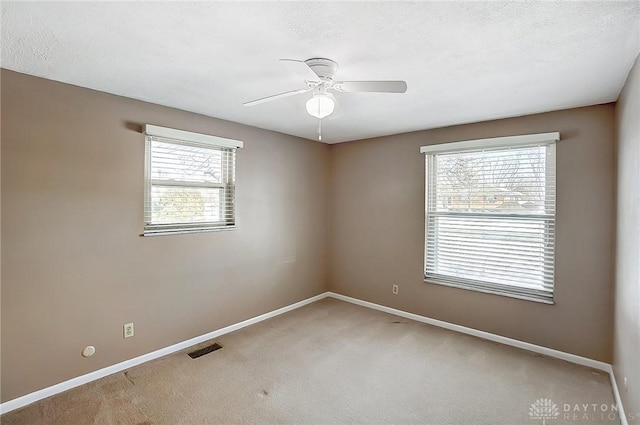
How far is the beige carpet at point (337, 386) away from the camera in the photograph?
2.21 m

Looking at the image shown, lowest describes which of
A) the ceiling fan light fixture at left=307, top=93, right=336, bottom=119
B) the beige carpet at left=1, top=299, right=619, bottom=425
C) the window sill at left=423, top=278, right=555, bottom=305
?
the beige carpet at left=1, top=299, right=619, bottom=425

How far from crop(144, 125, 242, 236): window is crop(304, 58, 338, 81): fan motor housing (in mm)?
1712

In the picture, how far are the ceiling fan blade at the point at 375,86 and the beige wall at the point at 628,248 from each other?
1.38 meters

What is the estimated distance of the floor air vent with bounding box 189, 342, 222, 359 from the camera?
120 inches

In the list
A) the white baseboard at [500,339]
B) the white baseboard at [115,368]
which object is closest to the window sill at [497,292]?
the white baseboard at [500,339]

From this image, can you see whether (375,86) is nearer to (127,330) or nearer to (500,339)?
(127,330)

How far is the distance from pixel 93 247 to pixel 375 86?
251cm

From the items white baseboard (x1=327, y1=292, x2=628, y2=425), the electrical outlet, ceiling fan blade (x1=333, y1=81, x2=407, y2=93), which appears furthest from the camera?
the electrical outlet

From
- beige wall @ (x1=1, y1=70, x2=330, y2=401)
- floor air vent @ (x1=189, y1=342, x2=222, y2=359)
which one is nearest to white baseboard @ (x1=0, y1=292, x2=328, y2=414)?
beige wall @ (x1=1, y1=70, x2=330, y2=401)

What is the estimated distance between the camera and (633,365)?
190 centimetres

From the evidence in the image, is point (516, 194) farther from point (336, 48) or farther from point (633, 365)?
point (336, 48)

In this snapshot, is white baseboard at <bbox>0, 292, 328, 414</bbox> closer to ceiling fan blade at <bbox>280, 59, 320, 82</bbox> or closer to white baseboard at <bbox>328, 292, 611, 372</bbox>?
white baseboard at <bbox>328, 292, 611, 372</bbox>

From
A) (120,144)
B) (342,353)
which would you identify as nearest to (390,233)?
(342,353)

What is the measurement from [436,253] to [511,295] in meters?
0.89
